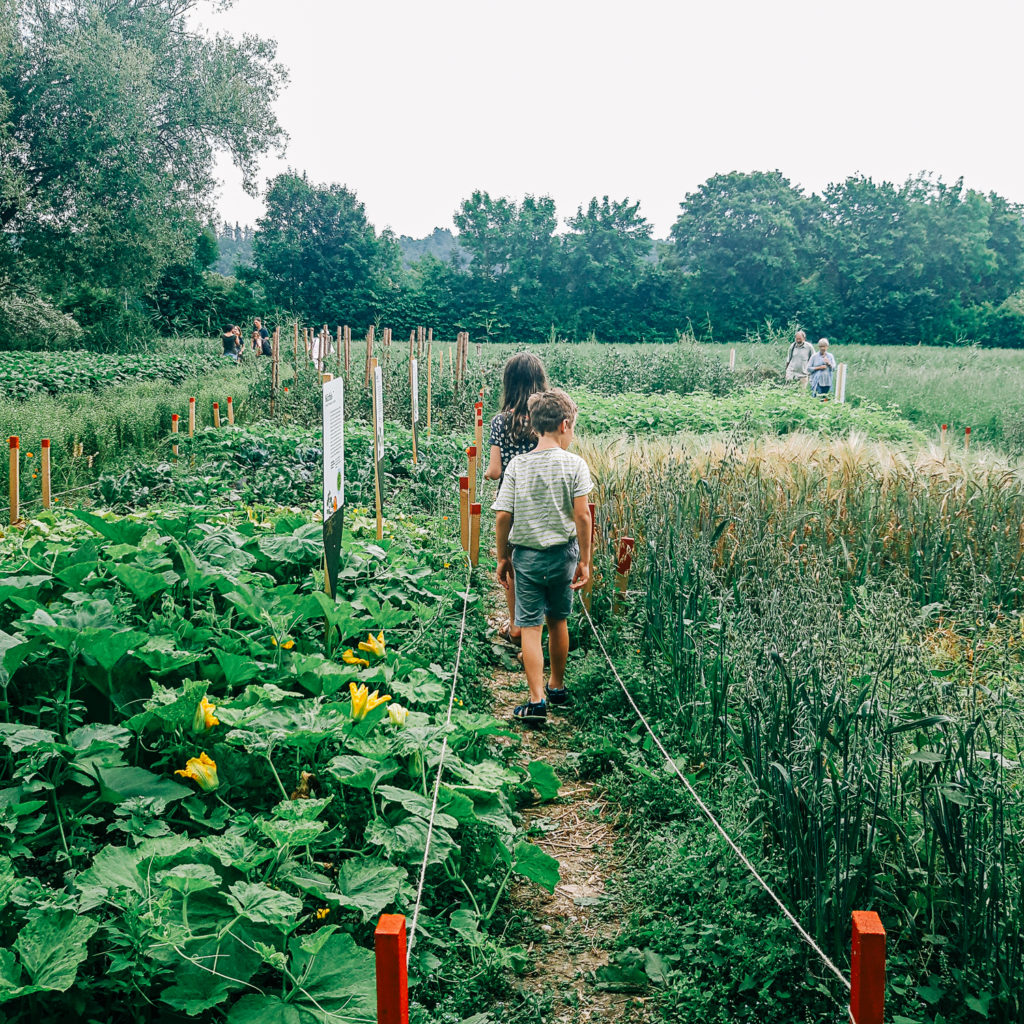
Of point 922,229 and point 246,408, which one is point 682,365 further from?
point 922,229

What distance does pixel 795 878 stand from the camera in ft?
8.08

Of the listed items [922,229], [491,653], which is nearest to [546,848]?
[491,653]

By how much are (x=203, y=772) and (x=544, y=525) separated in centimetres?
213

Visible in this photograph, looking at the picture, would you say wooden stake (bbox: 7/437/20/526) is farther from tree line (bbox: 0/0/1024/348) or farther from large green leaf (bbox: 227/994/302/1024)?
tree line (bbox: 0/0/1024/348)

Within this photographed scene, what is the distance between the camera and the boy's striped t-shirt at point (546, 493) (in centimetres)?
417

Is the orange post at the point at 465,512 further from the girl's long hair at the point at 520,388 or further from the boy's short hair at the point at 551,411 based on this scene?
the boy's short hair at the point at 551,411

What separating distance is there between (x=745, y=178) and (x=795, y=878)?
53.7 meters

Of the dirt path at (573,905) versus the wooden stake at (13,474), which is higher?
the wooden stake at (13,474)

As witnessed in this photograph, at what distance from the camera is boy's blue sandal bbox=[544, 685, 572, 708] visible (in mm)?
4477

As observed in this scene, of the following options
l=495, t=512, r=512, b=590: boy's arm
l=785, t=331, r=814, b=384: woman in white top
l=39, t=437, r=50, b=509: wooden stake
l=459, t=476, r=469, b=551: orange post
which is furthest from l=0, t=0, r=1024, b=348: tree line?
l=495, t=512, r=512, b=590: boy's arm

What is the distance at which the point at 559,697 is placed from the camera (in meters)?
4.48

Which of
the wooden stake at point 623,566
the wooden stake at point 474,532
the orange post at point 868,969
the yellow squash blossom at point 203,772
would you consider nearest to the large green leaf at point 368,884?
the yellow squash blossom at point 203,772

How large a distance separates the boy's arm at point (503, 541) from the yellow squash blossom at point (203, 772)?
6.88 ft

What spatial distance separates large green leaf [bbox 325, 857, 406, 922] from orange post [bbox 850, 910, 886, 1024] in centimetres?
120
